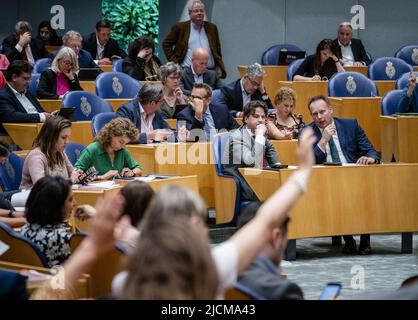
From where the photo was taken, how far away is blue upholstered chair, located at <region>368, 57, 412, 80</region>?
1216 centimetres

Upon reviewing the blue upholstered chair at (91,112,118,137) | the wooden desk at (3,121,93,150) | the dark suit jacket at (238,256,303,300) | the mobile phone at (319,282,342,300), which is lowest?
the mobile phone at (319,282,342,300)

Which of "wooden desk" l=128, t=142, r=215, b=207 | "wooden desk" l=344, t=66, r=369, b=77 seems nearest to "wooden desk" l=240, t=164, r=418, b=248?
"wooden desk" l=128, t=142, r=215, b=207

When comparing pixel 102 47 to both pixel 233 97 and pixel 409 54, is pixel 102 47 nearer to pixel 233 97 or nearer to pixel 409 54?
pixel 233 97

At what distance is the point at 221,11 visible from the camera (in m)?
14.2

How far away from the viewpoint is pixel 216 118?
9344 millimetres

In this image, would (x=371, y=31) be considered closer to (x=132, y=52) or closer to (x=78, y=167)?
(x=132, y=52)

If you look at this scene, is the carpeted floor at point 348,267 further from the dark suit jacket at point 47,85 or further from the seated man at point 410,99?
the dark suit jacket at point 47,85

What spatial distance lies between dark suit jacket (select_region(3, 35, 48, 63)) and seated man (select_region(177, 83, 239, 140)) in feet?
13.1

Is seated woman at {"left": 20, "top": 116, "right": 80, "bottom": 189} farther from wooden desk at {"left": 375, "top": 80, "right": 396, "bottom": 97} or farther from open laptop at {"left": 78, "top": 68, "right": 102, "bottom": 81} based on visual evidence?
wooden desk at {"left": 375, "top": 80, "right": 396, "bottom": 97}

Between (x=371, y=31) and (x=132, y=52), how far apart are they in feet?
14.8

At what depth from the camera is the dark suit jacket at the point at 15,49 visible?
41.2ft
